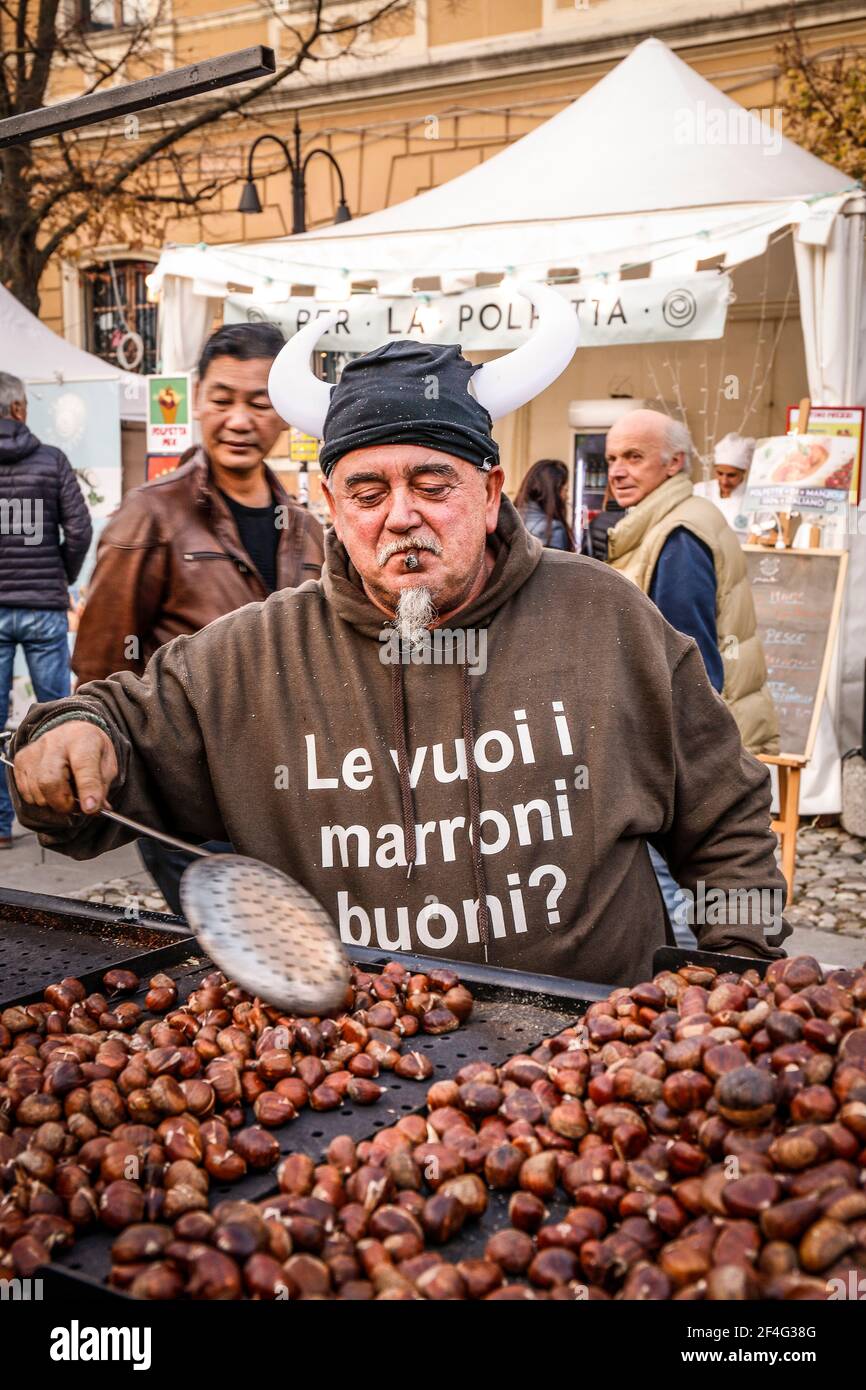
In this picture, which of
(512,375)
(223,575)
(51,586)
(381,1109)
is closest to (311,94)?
(51,586)

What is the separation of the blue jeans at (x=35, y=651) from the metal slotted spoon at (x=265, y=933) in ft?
17.0

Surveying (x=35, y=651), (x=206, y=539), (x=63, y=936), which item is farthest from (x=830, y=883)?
(x=63, y=936)

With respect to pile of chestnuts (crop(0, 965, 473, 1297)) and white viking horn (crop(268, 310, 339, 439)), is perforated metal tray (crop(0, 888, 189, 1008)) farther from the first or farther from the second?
white viking horn (crop(268, 310, 339, 439))

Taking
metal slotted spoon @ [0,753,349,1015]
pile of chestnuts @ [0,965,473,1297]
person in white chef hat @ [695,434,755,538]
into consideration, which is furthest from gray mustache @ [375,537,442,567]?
person in white chef hat @ [695,434,755,538]

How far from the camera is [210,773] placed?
2.45 meters

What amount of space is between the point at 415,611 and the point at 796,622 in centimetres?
458

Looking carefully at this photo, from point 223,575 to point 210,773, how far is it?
138 cm

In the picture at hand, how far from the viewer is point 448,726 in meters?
2.31

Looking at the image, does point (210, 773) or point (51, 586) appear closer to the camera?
point (210, 773)

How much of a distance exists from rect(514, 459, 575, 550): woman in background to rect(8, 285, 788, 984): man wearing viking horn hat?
14.3 feet

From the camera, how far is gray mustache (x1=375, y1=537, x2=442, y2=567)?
2.22m

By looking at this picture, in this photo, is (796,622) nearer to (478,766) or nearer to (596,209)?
(596,209)

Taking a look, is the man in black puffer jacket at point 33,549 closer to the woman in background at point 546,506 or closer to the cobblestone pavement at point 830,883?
the woman in background at point 546,506
